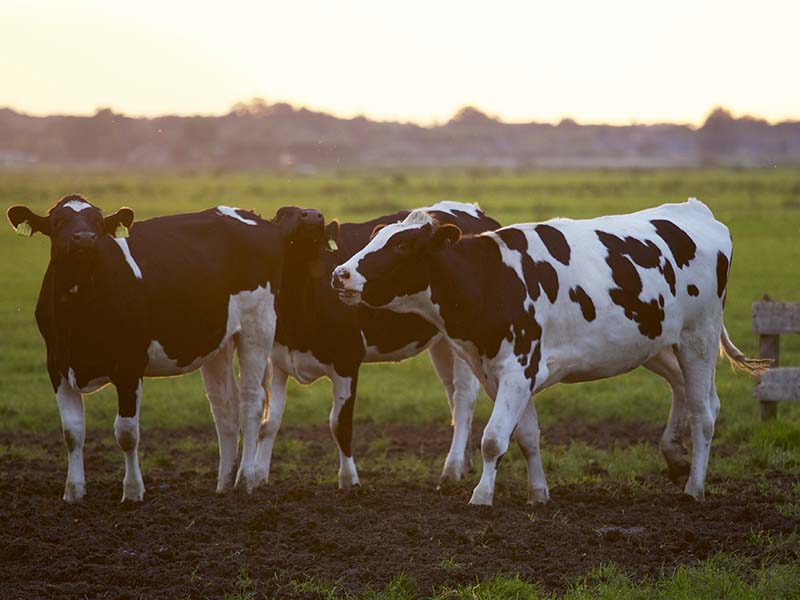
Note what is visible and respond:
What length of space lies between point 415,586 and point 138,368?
3.46 metres

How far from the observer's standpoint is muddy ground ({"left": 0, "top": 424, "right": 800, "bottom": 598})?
741cm

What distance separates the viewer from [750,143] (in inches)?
7219

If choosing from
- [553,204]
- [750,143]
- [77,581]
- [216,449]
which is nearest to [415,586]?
[77,581]

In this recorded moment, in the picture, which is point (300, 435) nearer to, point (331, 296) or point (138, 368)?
point (331, 296)

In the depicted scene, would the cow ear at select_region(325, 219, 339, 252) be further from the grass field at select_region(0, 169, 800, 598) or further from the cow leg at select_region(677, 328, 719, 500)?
the cow leg at select_region(677, 328, 719, 500)

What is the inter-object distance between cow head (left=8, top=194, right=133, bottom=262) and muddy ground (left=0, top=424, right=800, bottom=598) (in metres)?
1.92

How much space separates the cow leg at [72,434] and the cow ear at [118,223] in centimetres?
120

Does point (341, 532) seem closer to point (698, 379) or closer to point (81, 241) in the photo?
point (81, 241)

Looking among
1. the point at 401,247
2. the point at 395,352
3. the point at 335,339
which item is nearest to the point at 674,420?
the point at 395,352

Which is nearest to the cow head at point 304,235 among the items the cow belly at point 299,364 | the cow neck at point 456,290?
the cow belly at point 299,364

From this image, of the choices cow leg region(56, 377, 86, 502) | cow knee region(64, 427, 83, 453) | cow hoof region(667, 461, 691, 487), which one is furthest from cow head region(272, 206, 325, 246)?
cow hoof region(667, 461, 691, 487)

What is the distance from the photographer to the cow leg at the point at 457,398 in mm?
11102

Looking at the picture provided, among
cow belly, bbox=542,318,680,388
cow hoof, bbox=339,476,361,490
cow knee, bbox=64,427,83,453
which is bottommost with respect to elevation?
cow hoof, bbox=339,476,361,490

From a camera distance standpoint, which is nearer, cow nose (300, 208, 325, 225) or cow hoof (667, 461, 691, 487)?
cow hoof (667, 461, 691, 487)
